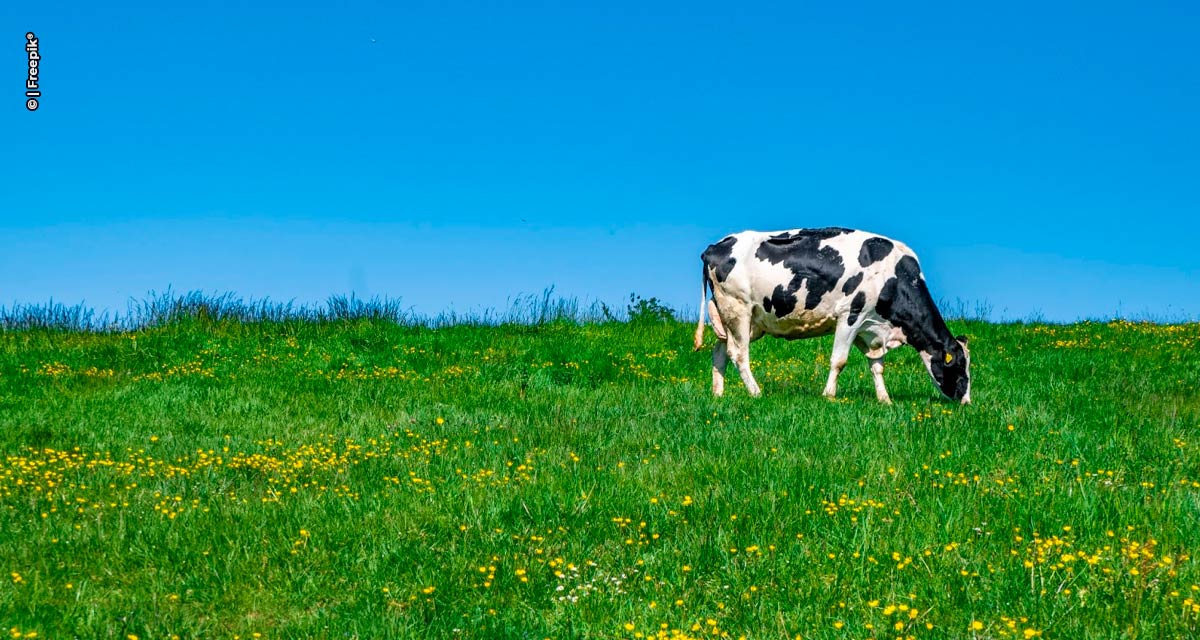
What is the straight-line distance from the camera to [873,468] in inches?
349

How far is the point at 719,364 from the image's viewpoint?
14828mm

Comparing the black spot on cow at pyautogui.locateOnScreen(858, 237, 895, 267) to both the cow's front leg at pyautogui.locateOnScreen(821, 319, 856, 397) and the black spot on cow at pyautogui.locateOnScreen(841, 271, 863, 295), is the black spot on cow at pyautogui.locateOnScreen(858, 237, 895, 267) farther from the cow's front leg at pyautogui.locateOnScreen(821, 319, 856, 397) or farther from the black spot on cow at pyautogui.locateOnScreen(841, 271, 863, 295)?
the cow's front leg at pyautogui.locateOnScreen(821, 319, 856, 397)

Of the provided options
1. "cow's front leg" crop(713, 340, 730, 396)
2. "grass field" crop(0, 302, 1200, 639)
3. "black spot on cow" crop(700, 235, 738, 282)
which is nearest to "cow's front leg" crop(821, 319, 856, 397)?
"grass field" crop(0, 302, 1200, 639)

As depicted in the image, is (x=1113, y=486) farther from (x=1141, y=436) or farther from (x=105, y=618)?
(x=105, y=618)

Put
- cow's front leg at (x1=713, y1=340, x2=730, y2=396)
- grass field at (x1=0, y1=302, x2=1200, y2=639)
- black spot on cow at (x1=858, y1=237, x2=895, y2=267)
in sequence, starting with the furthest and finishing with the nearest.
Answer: cow's front leg at (x1=713, y1=340, x2=730, y2=396) → black spot on cow at (x1=858, y1=237, x2=895, y2=267) → grass field at (x1=0, y1=302, x2=1200, y2=639)

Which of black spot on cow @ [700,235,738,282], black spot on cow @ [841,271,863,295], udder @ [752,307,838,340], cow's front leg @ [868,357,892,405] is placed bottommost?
cow's front leg @ [868,357,892,405]

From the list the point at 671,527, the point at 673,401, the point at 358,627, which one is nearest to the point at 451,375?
the point at 673,401

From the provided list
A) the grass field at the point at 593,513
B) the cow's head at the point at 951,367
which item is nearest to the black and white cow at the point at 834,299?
the cow's head at the point at 951,367

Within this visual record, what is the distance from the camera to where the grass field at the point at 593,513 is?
19.5 feet

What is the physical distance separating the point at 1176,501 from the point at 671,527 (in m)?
4.01

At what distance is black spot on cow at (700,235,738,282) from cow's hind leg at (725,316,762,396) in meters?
0.68

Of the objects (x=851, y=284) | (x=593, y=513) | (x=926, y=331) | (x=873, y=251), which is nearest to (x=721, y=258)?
(x=851, y=284)

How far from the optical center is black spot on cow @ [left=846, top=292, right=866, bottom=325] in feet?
46.7

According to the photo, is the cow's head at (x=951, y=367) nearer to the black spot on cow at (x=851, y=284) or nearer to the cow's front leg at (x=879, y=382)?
the cow's front leg at (x=879, y=382)
